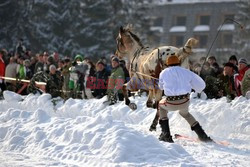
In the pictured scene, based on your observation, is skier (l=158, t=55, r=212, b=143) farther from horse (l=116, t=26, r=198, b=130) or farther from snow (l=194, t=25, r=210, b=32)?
snow (l=194, t=25, r=210, b=32)

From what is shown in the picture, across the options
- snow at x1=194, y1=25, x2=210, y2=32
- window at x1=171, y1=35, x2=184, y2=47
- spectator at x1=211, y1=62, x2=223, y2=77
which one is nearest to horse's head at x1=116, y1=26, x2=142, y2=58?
spectator at x1=211, y1=62, x2=223, y2=77

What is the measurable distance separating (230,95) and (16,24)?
29.1m

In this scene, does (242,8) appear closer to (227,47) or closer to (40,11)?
(227,47)

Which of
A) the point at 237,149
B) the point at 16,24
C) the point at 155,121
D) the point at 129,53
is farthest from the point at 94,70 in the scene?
the point at 16,24

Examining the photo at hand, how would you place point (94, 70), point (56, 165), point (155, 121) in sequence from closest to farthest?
point (56, 165)
point (155, 121)
point (94, 70)

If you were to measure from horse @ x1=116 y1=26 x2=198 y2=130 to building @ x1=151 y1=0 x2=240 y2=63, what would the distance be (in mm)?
49991

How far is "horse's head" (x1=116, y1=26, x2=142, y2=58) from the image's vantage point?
43.9 feet

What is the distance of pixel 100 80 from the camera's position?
1672 cm

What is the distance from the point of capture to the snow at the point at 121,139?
8.12m

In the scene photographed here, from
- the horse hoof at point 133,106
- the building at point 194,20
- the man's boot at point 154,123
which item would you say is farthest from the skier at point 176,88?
the building at point 194,20

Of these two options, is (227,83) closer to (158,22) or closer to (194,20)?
(194,20)

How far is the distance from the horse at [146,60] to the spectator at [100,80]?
2889mm

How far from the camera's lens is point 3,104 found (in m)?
16.1

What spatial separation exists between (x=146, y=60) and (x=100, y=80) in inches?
178
